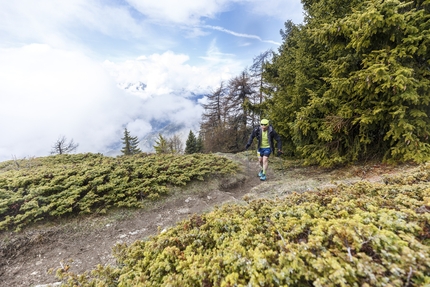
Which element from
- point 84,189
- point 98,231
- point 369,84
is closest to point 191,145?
point 84,189

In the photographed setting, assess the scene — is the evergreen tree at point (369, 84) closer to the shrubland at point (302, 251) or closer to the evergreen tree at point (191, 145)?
the shrubland at point (302, 251)

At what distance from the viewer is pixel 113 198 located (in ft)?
22.6

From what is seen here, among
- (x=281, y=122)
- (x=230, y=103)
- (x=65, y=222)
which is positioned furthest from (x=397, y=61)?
(x=230, y=103)

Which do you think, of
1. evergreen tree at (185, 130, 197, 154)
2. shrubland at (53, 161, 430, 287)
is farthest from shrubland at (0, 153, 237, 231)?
evergreen tree at (185, 130, 197, 154)

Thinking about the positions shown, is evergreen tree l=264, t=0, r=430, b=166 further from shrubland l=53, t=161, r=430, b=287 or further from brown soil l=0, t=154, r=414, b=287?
shrubland l=53, t=161, r=430, b=287

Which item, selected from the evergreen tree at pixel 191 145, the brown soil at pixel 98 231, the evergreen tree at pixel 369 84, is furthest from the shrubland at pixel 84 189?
the evergreen tree at pixel 191 145

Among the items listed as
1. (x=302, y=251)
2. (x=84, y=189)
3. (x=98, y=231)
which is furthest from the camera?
(x=84, y=189)

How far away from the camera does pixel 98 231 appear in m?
5.92

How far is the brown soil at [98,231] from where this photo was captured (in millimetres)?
4668

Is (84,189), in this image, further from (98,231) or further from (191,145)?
(191,145)

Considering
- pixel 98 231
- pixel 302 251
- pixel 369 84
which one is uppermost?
pixel 369 84

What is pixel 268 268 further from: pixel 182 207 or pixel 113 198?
pixel 113 198

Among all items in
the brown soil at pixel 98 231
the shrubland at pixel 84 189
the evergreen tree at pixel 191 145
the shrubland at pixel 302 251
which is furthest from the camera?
the evergreen tree at pixel 191 145

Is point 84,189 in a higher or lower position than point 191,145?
lower
